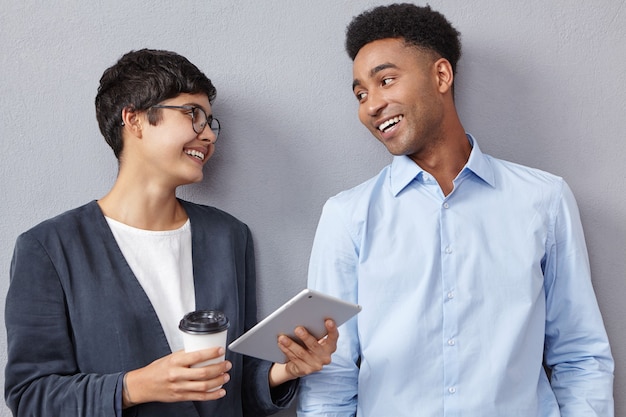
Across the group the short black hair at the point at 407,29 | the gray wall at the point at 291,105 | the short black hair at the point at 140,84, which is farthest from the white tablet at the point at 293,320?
the short black hair at the point at 407,29

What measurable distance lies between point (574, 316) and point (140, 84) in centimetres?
120

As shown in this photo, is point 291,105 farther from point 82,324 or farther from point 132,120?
point 82,324

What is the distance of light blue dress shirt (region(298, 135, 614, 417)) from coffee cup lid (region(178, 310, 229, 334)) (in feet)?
1.30

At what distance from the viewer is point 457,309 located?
1.55 m

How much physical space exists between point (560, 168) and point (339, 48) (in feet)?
2.33

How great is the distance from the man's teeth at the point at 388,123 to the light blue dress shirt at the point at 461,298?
10cm

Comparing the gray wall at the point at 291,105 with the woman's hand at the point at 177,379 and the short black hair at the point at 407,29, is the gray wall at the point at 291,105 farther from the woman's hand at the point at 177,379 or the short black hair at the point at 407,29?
the woman's hand at the point at 177,379

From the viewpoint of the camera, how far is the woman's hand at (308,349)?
1406 mm

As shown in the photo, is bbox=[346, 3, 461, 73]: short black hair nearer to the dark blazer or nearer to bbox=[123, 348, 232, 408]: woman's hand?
the dark blazer

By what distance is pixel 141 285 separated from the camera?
1.54 m

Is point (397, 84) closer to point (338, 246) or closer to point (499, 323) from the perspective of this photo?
point (338, 246)

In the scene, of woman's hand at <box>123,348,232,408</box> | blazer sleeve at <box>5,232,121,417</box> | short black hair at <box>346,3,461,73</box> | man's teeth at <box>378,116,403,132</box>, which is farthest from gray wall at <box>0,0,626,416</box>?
woman's hand at <box>123,348,232,408</box>

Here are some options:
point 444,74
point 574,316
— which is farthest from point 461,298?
point 444,74

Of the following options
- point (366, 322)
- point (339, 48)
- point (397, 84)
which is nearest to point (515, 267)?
point (366, 322)
